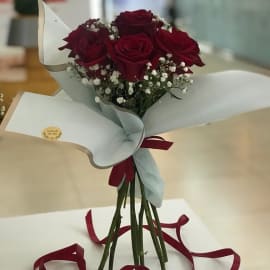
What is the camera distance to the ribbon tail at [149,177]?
1.44 meters

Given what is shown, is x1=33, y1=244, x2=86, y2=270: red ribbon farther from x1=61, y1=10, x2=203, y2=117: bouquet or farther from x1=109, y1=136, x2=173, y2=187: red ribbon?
x1=61, y1=10, x2=203, y2=117: bouquet

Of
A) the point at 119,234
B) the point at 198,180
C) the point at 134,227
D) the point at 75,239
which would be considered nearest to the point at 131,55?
the point at 134,227

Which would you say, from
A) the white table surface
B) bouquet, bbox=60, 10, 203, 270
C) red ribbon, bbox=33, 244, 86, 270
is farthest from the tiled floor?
bouquet, bbox=60, 10, 203, 270

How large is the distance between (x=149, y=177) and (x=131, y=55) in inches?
13.2

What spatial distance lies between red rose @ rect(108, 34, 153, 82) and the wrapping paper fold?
4.2 inches

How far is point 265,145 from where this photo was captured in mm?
3807

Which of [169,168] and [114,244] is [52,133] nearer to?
[114,244]

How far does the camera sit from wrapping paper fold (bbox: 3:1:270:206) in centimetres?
128

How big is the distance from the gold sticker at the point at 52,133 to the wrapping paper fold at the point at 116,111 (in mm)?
11

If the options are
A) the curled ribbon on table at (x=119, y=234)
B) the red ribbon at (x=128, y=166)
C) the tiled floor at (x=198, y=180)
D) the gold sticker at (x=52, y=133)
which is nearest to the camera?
the gold sticker at (x=52, y=133)

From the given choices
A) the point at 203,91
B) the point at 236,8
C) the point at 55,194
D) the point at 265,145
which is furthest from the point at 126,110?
the point at 236,8

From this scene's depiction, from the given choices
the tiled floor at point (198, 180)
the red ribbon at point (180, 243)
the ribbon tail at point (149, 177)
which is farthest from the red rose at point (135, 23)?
the tiled floor at point (198, 180)

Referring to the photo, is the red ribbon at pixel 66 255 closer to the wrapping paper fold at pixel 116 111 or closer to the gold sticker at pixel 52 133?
the wrapping paper fold at pixel 116 111

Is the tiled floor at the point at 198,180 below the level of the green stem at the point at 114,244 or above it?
below
